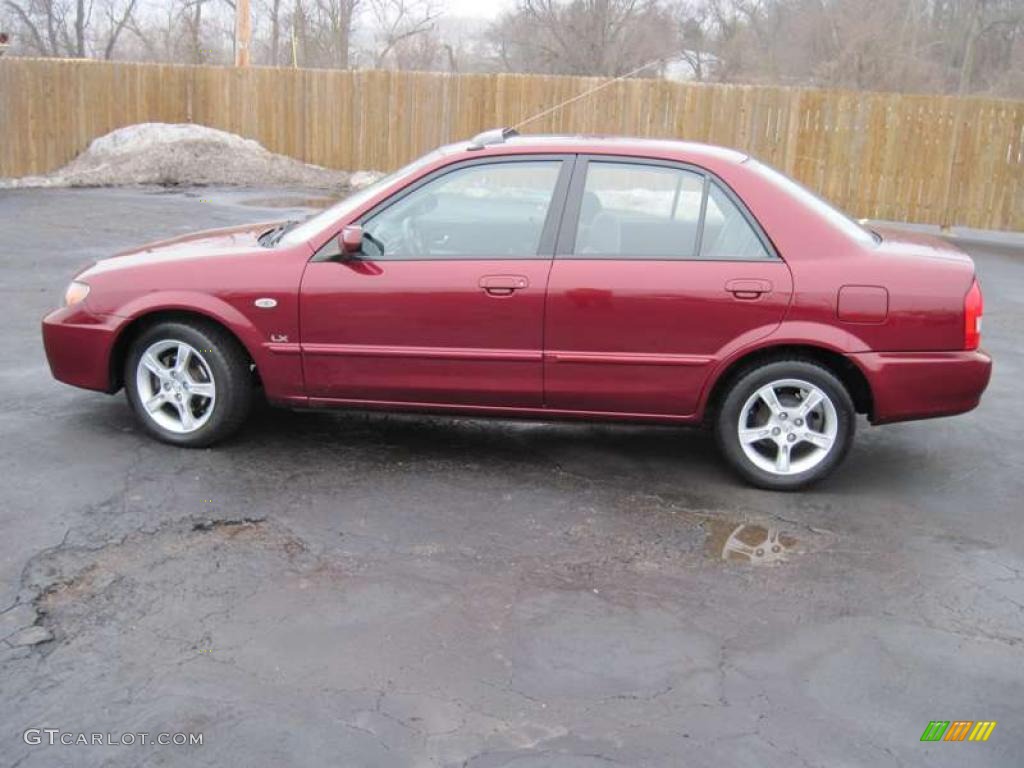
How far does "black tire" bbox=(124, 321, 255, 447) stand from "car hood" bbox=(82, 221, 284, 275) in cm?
37

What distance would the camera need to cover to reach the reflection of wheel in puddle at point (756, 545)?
4.44 metres

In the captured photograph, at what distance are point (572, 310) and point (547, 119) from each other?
50.4 ft

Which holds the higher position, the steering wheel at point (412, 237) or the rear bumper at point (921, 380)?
the steering wheel at point (412, 237)

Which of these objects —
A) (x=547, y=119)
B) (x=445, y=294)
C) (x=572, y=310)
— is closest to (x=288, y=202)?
(x=547, y=119)

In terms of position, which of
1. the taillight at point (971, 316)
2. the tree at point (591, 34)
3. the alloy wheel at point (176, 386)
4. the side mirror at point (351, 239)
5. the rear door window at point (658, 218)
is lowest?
the alloy wheel at point (176, 386)

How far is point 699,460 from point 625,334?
0.99 metres

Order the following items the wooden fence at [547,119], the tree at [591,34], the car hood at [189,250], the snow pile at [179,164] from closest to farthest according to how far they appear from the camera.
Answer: the car hood at [189,250]
the wooden fence at [547,119]
the snow pile at [179,164]
the tree at [591,34]

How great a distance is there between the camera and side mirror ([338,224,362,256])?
508 cm

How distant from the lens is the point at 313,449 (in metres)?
5.54

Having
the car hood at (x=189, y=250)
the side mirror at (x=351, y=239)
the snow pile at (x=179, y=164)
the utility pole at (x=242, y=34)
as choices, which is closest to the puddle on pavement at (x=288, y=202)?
the snow pile at (x=179, y=164)

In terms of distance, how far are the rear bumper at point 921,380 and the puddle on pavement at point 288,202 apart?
13.3 m

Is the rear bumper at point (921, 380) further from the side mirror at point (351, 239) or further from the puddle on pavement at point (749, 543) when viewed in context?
the side mirror at point (351, 239)

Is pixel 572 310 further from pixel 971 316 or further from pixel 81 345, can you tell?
pixel 81 345

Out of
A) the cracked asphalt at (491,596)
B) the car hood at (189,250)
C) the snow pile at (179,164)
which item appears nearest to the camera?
the cracked asphalt at (491,596)
